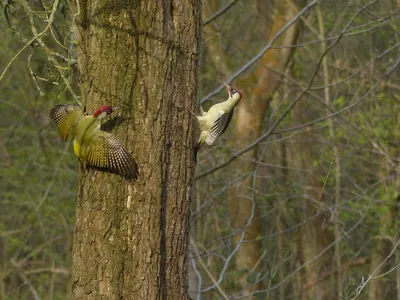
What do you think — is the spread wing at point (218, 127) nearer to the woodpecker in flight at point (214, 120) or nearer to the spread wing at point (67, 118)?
the woodpecker in flight at point (214, 120)

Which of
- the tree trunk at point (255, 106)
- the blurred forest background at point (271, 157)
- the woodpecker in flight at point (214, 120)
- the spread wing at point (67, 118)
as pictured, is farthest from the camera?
the tree trunk at point (255, 106)

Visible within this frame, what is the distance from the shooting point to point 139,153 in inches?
122

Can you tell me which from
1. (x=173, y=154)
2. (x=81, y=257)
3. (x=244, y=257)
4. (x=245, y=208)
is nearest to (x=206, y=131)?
(x=173, y=154)

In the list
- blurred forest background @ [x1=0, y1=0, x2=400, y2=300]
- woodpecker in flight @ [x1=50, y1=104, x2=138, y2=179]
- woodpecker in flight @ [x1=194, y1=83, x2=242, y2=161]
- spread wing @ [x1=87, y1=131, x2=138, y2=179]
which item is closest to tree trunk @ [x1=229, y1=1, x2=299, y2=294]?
blurred forest background @ [x1=0, y1=0, x2=400, y2=300]

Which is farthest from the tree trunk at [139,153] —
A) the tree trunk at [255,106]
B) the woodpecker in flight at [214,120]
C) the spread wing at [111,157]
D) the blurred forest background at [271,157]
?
the tree trunk at [255,106]

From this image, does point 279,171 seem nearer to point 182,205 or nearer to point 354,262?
point 354,262

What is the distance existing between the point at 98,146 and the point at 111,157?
0.44ft

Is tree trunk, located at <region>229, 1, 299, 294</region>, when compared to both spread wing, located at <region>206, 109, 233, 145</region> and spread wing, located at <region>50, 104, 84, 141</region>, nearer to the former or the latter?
spread wing, located at <region>206, 109, 233, 145</region>

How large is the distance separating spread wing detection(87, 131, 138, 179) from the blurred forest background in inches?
239

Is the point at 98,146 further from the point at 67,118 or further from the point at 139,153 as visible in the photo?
the point at 67,118

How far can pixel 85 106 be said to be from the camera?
10.8 feet

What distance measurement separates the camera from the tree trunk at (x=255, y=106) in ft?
33.6

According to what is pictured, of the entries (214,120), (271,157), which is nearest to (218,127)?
(214,120)

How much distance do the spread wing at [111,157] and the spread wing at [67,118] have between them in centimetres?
24
